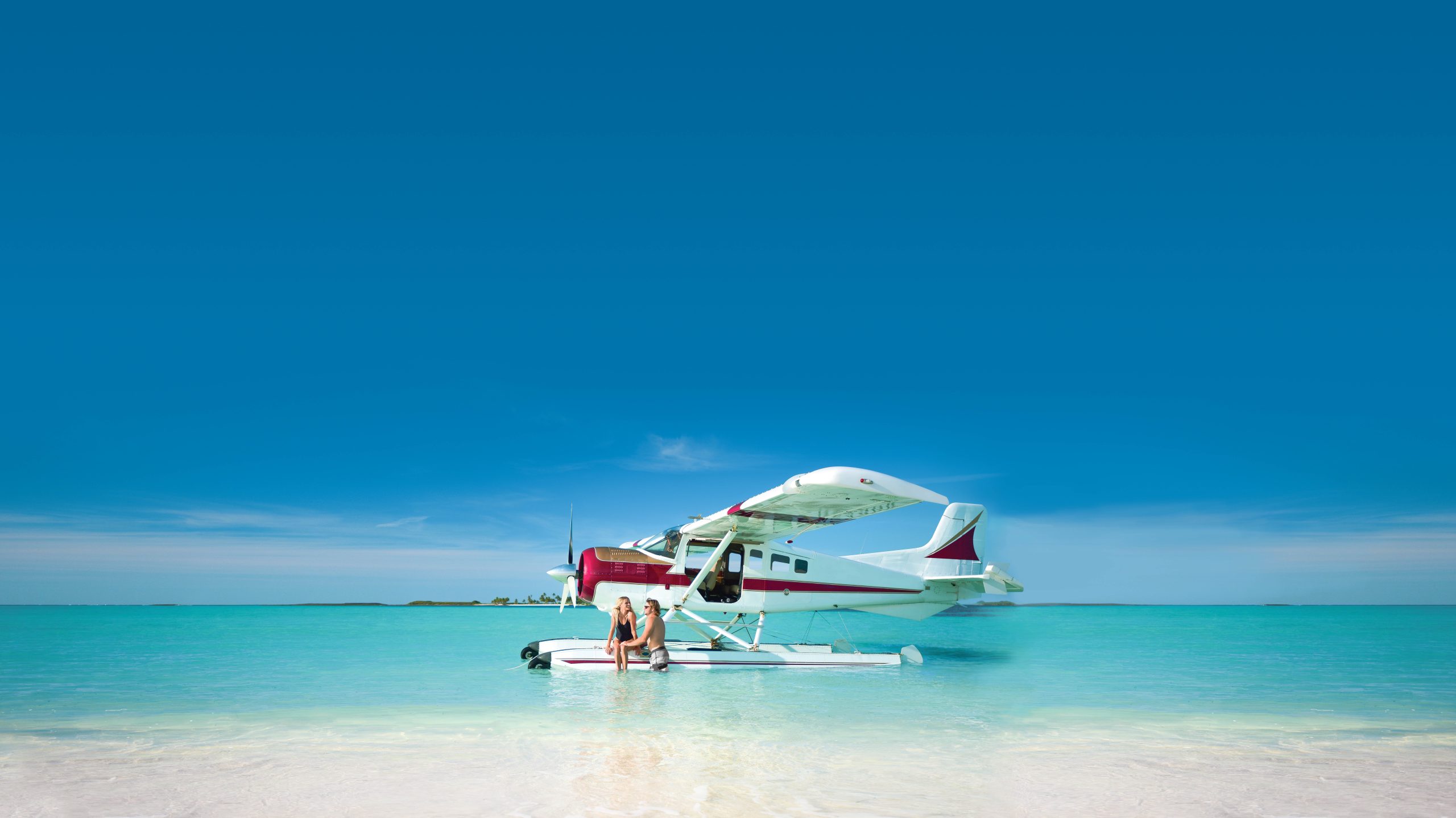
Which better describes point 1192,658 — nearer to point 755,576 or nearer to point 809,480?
point 755,576

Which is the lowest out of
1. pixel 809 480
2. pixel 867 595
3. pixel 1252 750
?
pixel 1252 750

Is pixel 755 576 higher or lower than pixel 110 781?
higher

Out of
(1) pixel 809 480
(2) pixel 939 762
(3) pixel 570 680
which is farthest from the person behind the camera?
(3) pixel 570 680

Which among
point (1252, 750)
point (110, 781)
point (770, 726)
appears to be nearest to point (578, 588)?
point (770, 726)

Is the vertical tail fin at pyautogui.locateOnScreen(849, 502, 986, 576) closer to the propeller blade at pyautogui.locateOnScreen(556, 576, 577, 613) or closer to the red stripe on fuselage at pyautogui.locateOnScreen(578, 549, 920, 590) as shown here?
the red stripe on fuselage at pyautogui.locateOnScreen(578, 549, 920, 590)

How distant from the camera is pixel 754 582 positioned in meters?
15.3

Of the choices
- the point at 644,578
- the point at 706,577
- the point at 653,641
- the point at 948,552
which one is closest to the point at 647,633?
the point at 653,641

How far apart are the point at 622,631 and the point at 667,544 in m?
2.25

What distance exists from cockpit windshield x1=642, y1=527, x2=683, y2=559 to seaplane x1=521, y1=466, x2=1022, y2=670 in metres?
0.02

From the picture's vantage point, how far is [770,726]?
27.5ft

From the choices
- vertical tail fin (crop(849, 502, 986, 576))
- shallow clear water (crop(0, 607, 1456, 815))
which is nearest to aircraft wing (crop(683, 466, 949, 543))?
shallow clear water (crop(0, 607, 1456, 815))

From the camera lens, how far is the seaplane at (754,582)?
13773mm

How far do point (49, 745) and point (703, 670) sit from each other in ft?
28.7

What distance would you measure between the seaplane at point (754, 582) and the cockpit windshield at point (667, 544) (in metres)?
0.02
